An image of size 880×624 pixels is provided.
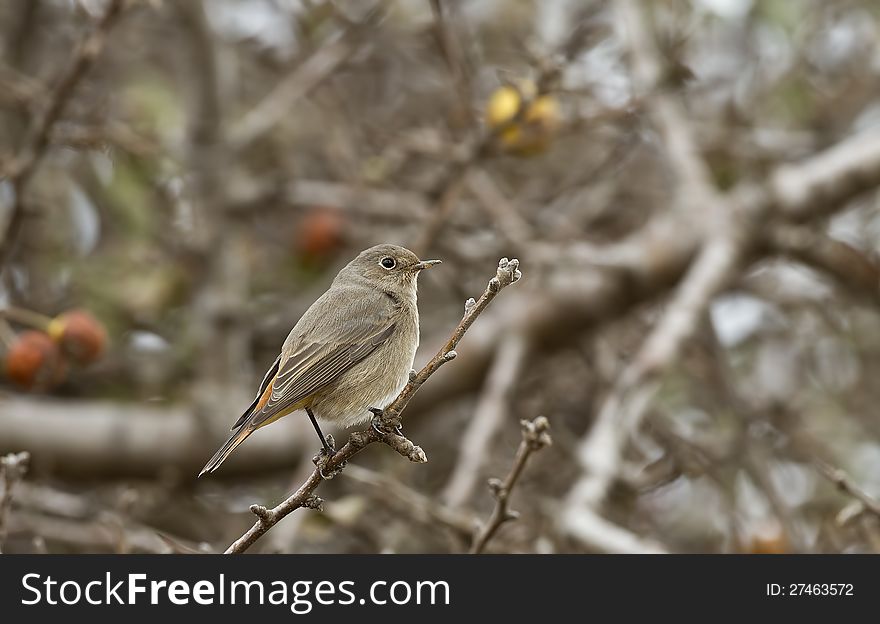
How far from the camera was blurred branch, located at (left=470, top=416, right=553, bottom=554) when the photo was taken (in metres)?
2.42

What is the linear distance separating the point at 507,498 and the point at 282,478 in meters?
3.44

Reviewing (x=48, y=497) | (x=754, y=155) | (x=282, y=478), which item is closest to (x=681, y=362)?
(x=754, y=155)

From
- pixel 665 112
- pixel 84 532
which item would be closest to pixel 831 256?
pixel 665 112

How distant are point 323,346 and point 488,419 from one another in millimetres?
1799

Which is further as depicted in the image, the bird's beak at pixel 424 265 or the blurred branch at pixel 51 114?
the blurred branch at pixel 51 114

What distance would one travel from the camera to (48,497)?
17.5 feet

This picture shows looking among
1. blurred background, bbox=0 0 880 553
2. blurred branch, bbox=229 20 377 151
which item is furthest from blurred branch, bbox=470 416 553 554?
blurred branch, bbox=229 20 377 151

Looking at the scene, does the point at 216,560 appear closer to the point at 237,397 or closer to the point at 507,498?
the point at 507,498

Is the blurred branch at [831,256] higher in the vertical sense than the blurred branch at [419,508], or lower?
higher

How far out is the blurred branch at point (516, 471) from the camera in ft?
7.93

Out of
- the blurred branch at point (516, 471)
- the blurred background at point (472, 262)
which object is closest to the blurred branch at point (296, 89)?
the blurred background at point (472, 262)

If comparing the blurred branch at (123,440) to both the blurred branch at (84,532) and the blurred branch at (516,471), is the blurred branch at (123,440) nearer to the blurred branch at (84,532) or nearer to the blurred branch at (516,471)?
the blurred branch at (84,532)

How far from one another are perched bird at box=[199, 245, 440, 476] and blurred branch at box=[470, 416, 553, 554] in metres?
0.56

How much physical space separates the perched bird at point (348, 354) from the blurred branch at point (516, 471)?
562mm
